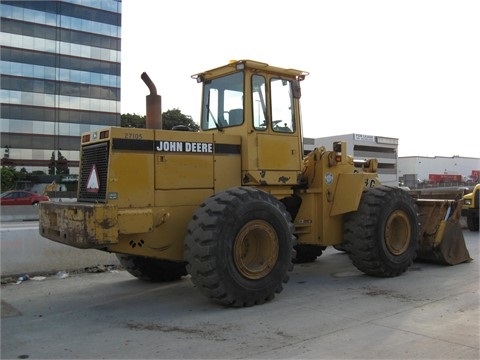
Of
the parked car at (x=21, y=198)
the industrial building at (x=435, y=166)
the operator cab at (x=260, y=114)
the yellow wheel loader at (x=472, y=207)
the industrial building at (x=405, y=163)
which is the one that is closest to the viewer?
the operator cab at (x=260, y=114)

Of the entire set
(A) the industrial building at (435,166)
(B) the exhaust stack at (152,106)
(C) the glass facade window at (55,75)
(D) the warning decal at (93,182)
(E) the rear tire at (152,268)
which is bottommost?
(E) the rear tire at (152,268)

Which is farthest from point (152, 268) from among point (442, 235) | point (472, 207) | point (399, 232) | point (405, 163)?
point (405, 163)

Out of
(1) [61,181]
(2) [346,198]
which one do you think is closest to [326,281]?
(2) [346,198]

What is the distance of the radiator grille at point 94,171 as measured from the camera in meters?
6.27

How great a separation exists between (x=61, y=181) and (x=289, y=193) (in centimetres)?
5194

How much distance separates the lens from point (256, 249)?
6.74 metres

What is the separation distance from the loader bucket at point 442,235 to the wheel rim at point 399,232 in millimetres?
868

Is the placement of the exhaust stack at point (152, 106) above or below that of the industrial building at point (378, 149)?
below

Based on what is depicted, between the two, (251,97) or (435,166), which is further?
(435,166)

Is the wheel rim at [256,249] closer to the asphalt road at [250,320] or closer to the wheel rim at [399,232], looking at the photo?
the asphalt road at [250,320]

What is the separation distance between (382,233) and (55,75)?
67549 mm

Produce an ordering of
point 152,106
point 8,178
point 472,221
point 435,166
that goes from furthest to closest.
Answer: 1. point 435,166
2. point 8,178
3. point 472,221
4. point 152,106

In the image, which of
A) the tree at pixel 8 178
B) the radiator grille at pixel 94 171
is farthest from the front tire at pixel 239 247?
the tree at pixel 8 178

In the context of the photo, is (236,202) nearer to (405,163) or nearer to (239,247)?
(239,247)
